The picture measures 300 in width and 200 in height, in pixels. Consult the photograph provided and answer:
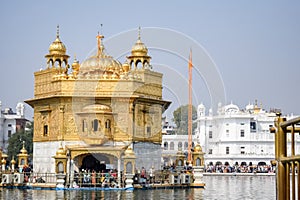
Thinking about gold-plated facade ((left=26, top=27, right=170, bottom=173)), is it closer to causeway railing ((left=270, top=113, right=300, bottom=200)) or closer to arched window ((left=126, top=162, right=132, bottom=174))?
arched window ((left=126, top=162, right=132, bottom=174))

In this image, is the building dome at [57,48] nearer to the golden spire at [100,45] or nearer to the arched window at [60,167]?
the golden spire at [100,45]

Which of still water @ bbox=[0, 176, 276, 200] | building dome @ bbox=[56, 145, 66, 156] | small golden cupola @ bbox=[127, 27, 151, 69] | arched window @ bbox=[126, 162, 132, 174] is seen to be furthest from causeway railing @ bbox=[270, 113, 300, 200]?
small golden cupola @ bbox=[127, 27, 151, 69]

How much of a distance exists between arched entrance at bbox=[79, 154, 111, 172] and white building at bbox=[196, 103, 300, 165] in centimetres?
3945

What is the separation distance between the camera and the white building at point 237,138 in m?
69.9

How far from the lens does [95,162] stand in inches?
1193

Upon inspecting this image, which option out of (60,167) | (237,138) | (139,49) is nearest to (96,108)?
(60,167)

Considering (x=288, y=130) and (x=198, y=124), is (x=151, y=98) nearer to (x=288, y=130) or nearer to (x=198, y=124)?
(x=288, y=130)

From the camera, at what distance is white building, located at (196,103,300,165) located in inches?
2753

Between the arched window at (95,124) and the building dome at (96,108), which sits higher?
the building dome at (96,108)

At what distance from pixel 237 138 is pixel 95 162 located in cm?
4235

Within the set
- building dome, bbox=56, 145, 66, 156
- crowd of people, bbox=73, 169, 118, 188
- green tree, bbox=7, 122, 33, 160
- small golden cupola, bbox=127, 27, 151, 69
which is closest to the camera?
crowd of people, bbox=73, 169, 118, 188

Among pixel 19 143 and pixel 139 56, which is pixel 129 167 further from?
pixel 19 143

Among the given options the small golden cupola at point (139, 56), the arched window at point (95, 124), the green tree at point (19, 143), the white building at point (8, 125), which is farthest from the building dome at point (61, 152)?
the white building at point (8, 125)

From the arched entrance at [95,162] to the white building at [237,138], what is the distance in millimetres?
39449
